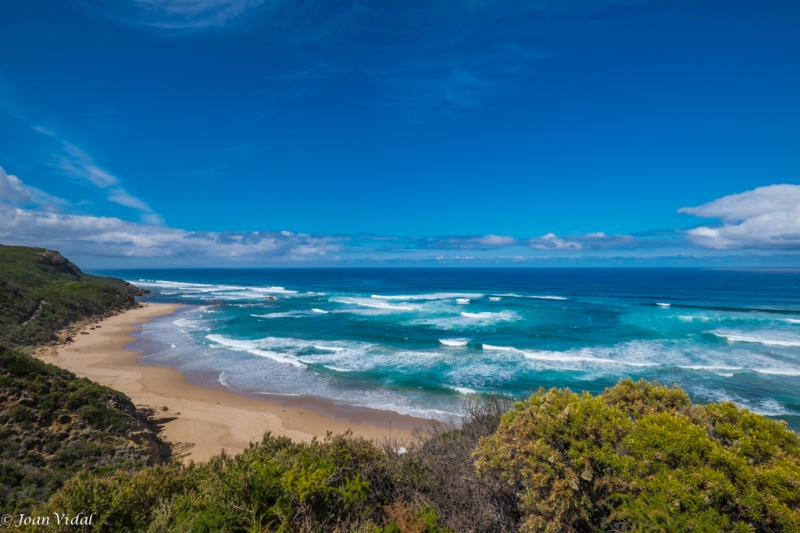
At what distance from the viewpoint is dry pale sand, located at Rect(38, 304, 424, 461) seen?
566 inches

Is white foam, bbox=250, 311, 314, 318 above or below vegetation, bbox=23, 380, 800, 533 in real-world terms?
below

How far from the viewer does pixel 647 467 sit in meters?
4.87

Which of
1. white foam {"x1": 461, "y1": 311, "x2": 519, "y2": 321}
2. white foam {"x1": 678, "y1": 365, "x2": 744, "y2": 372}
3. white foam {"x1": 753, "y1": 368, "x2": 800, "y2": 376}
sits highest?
white foam {"x1": 461, "y1": 311, "x2": 519, "y2": 321}

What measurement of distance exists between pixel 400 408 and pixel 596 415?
43.7 feet

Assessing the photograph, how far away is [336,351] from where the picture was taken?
27719mm

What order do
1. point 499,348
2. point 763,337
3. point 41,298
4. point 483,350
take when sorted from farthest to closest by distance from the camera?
point 41,298 → point 763,337 → point 499,348 → point 483,350

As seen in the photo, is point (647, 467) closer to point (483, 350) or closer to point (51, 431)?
point (51, 431)

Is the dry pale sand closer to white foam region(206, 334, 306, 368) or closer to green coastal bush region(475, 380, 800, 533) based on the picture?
white foam region(206, 334, 306, 368)

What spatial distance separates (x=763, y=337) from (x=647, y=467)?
36.9m

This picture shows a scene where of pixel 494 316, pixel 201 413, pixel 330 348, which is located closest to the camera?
pixel 201 413

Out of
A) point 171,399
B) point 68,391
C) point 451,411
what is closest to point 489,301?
point 451,411

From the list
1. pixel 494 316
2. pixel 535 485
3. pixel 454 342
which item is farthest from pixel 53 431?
pixel 494 316

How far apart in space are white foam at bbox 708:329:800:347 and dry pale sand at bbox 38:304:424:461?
30604 mm

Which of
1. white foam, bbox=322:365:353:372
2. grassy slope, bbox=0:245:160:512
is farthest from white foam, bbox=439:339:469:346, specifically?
grassy slope, bbox=0:245:160:512
